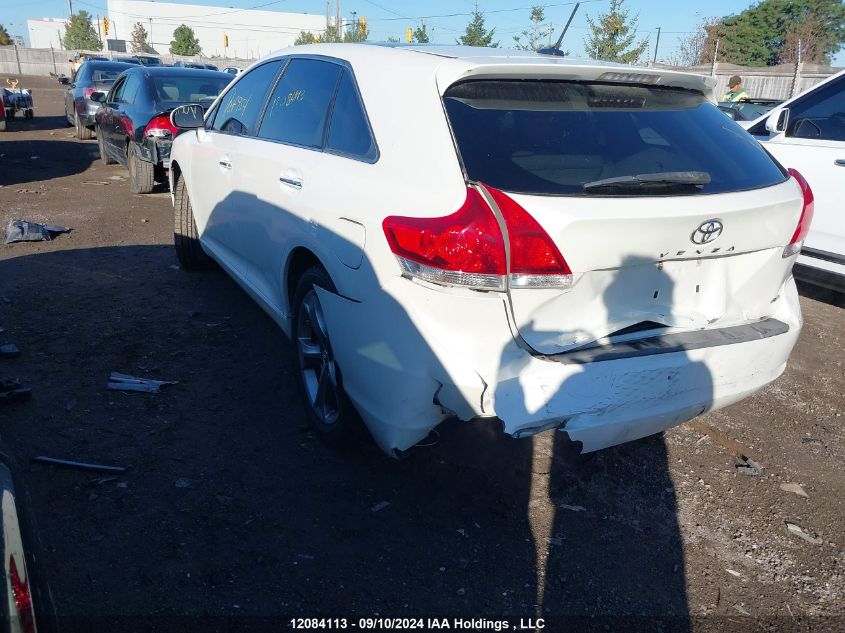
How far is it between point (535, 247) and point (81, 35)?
351ft

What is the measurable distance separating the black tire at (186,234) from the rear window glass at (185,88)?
179 inches

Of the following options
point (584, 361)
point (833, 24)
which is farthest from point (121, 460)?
point (833, 24)

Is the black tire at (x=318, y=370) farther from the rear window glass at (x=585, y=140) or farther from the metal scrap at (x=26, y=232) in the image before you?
the metal scrap at (x=26, y=232)

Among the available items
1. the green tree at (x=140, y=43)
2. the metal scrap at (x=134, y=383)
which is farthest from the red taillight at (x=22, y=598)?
the green tree at (x=140, y=43)

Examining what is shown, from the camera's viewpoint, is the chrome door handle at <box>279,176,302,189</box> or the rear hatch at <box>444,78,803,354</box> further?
the chrome door handle at <box>279,176,302,189</box>

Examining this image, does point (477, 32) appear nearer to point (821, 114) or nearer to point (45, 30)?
point (821, 114)

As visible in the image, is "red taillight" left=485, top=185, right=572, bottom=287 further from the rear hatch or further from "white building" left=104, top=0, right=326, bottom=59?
"white building" left=104, top=0, right=326, bottom=59

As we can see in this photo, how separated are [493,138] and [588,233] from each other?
53cm

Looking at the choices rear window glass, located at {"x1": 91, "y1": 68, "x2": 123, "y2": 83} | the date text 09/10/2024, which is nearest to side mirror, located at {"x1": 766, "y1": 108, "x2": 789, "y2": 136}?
the date text 09/10/2024

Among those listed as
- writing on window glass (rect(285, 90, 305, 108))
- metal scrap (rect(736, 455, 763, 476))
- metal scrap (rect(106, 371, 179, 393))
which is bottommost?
metal scrap (rect(736, 455, 763, 476))

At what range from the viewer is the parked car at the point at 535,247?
240 centimetres

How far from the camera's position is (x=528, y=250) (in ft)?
7.74

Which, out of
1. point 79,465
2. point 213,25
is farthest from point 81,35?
point 79,465

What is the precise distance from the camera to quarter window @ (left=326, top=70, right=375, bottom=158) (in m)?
2.97
